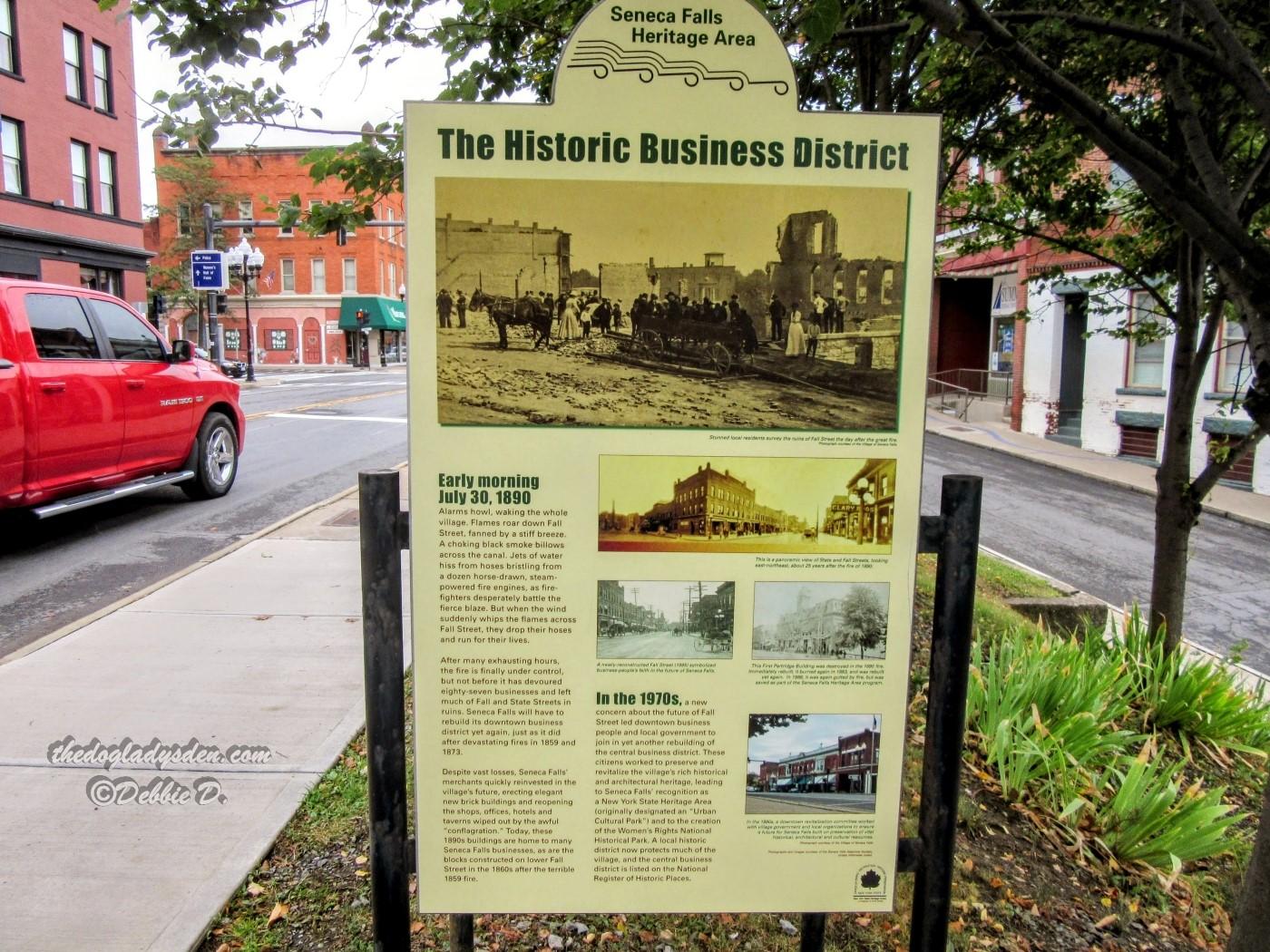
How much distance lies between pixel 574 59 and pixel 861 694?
1.62 m

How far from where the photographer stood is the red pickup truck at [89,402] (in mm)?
6984

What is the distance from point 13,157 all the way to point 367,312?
28.5 meters

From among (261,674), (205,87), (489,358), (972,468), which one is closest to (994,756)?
(489,358)

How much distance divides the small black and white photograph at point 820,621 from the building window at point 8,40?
106ft

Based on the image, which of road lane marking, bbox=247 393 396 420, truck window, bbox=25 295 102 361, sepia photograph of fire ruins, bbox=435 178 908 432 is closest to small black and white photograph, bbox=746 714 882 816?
sepia photograph of fire ruins, bbox=435 178 908 432

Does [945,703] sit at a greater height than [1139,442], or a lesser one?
greater

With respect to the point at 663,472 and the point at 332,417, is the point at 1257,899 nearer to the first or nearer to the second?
the point at 663,472

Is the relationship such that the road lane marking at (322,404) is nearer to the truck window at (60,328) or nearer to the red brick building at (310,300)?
the truck window at (60,328)

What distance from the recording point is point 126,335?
8.41 meters

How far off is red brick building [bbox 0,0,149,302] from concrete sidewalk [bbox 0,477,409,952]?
23060mm

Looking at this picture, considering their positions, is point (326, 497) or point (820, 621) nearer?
point (820, 621)

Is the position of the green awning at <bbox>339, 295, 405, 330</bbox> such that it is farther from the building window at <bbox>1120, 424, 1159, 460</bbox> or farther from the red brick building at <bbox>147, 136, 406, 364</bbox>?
the building window at <bbox>1120, 424, 1159, 460</bbox>

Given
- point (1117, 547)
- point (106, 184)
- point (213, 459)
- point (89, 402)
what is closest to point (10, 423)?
point (89, 402)

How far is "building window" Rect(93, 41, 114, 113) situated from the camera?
29.7 metres
